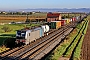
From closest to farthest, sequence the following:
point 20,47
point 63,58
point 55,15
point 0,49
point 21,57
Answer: point 63,58
point 21,57
point 0,49
point 20,47
point 55,15

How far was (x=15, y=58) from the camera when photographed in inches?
1011

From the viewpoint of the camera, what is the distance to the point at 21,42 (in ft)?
112

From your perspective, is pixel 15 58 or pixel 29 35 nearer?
pixel 15 58

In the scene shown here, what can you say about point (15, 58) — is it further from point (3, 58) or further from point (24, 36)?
point (24, 36)

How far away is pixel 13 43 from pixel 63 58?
14.1 m

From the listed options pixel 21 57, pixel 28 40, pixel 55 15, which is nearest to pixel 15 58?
pixel 21 57

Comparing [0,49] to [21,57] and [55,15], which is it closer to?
[21,57]

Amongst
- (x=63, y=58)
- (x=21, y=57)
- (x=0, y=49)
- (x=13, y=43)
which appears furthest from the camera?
(x=13, y=43)

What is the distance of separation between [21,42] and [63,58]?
1101 cm

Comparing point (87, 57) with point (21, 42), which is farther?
point (21, 42)

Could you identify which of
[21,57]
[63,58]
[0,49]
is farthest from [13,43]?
[63,58]

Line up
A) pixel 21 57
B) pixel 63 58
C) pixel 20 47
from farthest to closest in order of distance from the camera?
1. pixel 20 47
2. pixel 21 57
3. pixel 63 58

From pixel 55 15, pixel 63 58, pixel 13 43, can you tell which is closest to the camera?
pixel 63 58

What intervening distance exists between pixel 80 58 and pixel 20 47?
11520 mm
